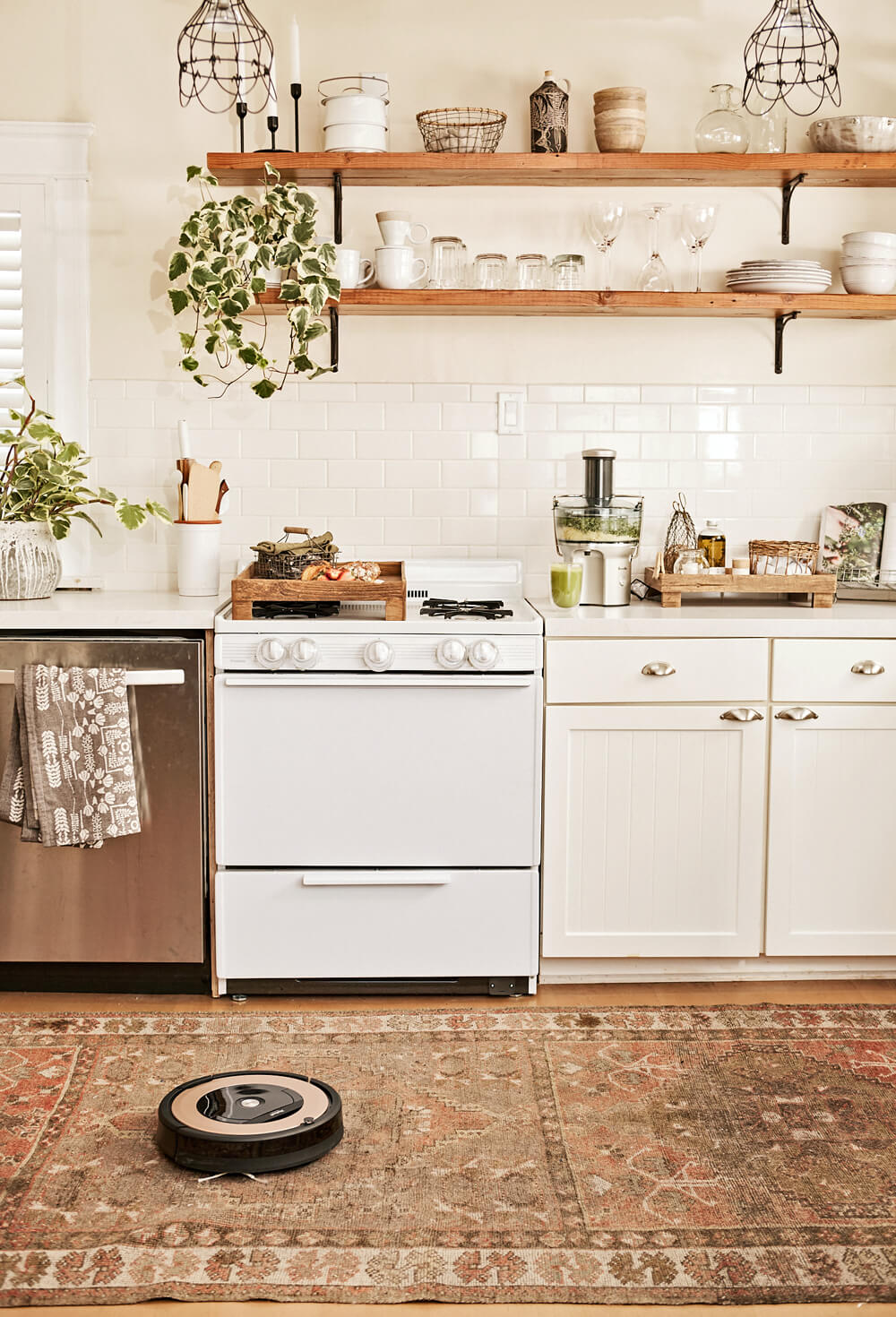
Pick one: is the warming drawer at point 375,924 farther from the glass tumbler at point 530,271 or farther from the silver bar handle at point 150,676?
the glass tumbler at point 530,271

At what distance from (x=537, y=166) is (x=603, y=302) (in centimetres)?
41

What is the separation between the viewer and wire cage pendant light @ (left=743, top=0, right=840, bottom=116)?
3561 millimetres

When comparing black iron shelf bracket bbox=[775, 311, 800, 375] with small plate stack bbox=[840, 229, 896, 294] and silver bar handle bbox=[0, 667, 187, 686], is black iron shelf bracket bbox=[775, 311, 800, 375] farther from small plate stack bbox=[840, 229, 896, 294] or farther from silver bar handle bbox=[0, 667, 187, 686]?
silver bar handle bbox=[0, 667, 187, 686]

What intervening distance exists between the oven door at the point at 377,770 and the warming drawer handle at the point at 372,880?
0.10 feet

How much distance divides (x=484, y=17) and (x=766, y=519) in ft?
5.42

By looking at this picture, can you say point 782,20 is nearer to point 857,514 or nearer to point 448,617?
point 857,514

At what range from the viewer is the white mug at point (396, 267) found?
3.45 metres

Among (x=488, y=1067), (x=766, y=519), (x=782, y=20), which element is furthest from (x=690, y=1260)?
(x=782, y=20)

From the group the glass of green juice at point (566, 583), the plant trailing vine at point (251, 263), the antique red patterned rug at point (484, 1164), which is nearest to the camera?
the antique red patterned rug at point (484, 1164)

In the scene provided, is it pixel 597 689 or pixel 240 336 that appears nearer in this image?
pixel 597 689

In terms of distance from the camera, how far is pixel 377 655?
3.04 m

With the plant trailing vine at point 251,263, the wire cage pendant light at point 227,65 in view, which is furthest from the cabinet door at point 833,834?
the wire cage pendant light at point 227,65

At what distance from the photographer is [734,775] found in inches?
126

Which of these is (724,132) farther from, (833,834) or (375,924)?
(375,924)
